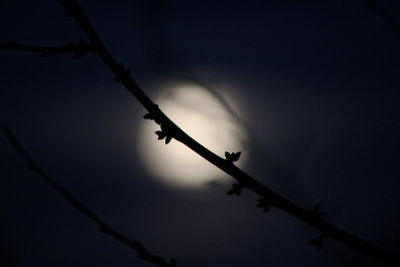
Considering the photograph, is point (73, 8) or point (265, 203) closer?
point (73, 8)

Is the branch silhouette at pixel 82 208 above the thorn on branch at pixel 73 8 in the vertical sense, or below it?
below

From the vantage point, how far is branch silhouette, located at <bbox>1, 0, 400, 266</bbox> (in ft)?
4.18

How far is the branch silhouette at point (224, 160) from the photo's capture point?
128 cm

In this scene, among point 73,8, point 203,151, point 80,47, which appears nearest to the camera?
point 73,8

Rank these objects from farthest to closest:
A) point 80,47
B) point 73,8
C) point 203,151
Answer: point 203,151 < point 80,47 < point 73,8

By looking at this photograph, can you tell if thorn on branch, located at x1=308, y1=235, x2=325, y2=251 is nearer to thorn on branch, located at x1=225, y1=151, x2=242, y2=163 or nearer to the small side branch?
thorn on branch, located at x1=225, y1=151, x2=242, y2=163

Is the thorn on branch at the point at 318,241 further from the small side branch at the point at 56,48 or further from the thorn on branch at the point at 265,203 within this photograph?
the small side branch at the point at 56,48

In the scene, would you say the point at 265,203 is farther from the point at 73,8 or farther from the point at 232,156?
the point at 73,8

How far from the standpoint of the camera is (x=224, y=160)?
5.03ft

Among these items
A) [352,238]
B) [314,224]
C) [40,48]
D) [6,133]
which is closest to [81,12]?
[40,48]

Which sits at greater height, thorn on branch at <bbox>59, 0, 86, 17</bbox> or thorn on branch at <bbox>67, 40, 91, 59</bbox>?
thorn on branch at <bbox>59, 0, 86, 17</bbox>

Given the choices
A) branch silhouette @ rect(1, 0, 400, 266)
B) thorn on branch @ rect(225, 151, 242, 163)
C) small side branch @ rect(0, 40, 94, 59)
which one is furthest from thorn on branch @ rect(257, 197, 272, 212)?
small side branch @ rect(0, 40, 94, 59)

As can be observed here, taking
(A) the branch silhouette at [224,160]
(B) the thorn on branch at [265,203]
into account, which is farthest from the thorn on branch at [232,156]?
(B) the thorn on branch at [265,203]

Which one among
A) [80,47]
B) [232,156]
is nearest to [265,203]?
[232,156]
